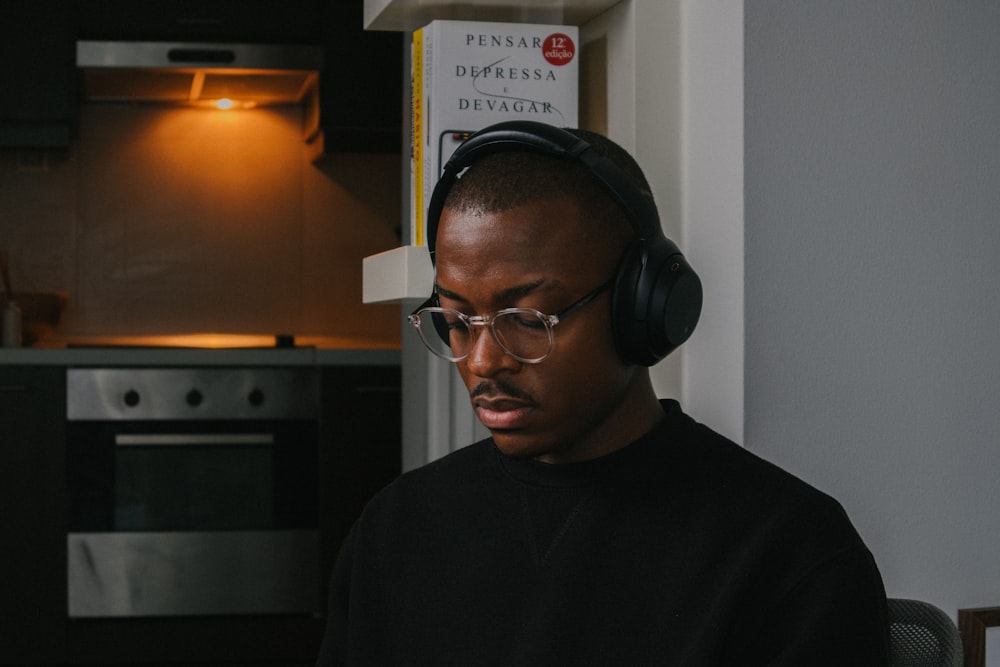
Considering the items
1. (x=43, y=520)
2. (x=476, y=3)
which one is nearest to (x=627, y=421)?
(x=476, y=3)

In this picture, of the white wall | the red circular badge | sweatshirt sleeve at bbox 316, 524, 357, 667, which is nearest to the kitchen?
the red circular badge

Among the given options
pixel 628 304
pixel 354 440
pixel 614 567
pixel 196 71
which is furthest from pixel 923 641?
pixel 196 71

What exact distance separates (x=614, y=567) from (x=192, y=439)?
2383mm

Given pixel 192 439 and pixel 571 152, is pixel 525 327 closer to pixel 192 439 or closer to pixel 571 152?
pixel 571 152

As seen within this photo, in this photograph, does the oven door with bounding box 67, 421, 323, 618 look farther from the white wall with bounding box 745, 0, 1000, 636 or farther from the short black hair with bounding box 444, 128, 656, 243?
the short black hair with bounding box 444, 128, 656, 243

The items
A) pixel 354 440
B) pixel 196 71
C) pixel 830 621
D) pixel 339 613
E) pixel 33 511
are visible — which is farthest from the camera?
pixel 196 71

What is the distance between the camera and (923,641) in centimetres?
91

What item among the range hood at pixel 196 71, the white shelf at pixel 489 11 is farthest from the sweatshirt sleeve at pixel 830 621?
the range hood at pixel 196 71

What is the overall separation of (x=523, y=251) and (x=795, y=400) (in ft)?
1.28

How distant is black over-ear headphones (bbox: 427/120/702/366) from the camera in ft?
2.97

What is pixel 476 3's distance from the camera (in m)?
1.36

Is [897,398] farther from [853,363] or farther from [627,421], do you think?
[627,421]

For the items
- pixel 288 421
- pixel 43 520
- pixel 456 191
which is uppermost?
pixel 456 191

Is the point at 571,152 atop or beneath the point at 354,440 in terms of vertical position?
atop
